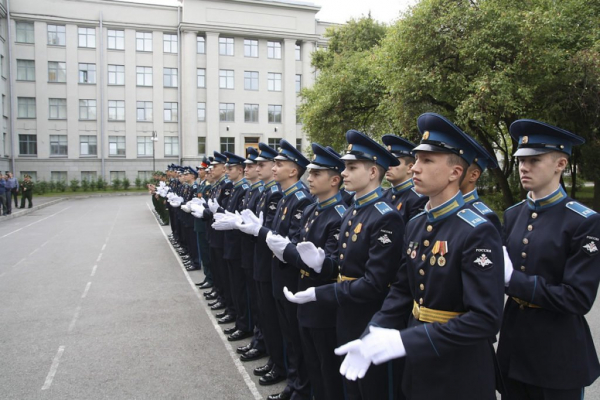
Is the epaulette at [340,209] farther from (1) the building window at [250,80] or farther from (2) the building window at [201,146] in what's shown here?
(1) the building window at [250,80]

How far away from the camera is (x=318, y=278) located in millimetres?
3754

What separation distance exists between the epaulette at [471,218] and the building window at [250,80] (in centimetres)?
4764

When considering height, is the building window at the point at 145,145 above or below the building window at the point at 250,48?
below

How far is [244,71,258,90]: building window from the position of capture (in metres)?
48.2

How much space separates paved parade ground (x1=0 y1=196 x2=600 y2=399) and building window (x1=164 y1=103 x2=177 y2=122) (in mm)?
35798

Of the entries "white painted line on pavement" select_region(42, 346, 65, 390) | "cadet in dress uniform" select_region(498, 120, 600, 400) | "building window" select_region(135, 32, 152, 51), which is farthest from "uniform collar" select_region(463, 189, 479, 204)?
"building window" select_region(135, 32, 152, 51)

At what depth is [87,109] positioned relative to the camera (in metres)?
44.7

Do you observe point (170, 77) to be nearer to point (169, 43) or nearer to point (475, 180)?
point (169, 43)

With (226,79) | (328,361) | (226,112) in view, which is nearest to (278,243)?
(328,361)

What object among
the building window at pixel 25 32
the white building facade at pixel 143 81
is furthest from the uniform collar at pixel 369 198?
the building window at pixel 25 32

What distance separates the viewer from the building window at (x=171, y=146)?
46625 millimetres

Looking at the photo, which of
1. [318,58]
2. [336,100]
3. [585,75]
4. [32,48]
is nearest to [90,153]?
[32,48]

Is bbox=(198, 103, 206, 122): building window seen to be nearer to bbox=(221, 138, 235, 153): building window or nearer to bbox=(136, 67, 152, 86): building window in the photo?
bbox=(221, 138, 235, 153): building window

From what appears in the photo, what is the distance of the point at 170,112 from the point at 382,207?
46.3m
